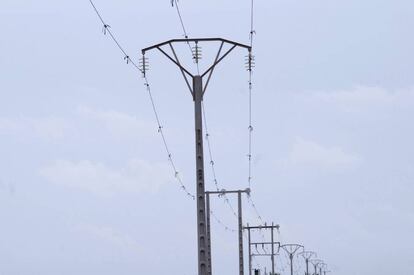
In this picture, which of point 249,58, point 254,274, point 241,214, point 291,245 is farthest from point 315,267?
point 249,58

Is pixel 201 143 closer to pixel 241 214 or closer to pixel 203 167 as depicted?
pixel 203 167

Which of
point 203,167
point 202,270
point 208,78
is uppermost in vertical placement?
point 208,78

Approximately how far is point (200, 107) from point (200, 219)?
405 cm

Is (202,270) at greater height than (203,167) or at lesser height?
lesser

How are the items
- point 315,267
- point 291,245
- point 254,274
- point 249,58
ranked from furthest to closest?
point 315,267 < point 291,245 < point 254,274 < point 249,58

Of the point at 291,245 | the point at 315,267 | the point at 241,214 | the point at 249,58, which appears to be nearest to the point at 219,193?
the point at 241,214

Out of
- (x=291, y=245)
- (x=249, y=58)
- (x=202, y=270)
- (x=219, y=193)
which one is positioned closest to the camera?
(x=202, y=270)

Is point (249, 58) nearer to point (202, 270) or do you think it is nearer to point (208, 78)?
point (208, 78)

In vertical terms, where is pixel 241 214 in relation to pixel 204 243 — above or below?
above

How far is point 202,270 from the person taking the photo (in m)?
39.3

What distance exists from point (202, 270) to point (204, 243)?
95cm

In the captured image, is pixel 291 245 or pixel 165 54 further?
pixel 291 245

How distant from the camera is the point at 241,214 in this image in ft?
264

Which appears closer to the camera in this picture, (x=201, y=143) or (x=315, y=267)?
(x=201, y=143)
